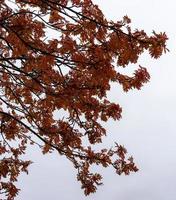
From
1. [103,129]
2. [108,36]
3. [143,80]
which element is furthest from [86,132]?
[108,36]

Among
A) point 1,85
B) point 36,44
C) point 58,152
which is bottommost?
point 58,152

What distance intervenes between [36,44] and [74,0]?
1.00 metres

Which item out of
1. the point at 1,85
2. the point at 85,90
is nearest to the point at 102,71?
the point at 85,90

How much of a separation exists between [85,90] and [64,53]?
95cm

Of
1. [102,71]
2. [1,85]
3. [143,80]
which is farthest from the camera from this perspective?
[1,85]

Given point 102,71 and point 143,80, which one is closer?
point 102,71

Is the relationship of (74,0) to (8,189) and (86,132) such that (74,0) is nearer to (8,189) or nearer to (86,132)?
(86,132)

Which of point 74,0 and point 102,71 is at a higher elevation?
point 74,0

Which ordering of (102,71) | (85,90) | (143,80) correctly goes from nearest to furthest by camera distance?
(102,71) → (143,80) → (85,90)

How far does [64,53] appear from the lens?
25.1 ft

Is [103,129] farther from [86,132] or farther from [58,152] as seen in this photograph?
[58,152]

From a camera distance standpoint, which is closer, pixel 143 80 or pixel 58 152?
pixel 143 80

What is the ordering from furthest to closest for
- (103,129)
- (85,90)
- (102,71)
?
1. (103,129)
2. (85,90)
3. (102,71)

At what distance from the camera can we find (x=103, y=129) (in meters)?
8.94
